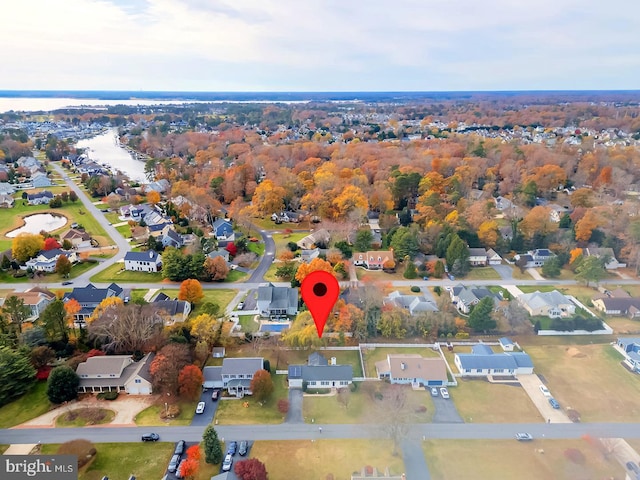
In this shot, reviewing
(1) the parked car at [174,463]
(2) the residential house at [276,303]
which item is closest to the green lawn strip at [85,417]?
(1) the parked car at [174,463]

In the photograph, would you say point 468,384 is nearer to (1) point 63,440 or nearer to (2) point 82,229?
(1) point 63,440

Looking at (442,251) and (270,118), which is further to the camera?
(270,118)

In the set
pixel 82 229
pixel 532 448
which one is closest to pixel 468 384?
pixel 532 448

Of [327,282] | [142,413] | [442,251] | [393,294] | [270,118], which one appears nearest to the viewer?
[327,282]

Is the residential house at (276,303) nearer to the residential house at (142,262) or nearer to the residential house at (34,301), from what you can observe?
the residential house at (142,262)

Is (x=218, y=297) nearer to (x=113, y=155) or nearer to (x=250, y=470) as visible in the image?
(x=250, y=470)
